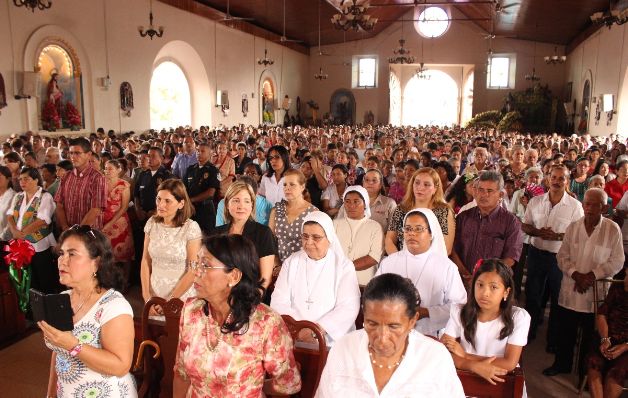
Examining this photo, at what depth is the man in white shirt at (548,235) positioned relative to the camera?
470 cm

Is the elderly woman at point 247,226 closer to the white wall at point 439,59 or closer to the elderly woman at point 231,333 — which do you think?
the elderly woman at point 231,333

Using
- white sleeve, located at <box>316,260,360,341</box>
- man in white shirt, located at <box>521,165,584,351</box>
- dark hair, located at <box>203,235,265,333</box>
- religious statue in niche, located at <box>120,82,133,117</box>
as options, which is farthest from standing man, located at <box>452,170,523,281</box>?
religious statue in niche, located at <box>120,82,133,117</box>

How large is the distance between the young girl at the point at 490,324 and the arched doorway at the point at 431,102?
32109 mm

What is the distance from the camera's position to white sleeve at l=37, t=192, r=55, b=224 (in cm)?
506

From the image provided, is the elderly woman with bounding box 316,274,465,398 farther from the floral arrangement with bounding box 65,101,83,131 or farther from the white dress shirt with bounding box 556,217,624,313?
the floral arrangement with bounding box 65,101,83,131

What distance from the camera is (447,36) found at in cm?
3000

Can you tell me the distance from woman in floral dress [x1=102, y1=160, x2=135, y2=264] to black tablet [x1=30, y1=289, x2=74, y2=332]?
346 centimetres

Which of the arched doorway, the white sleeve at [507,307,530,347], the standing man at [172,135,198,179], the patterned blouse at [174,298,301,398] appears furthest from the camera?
the arched doorway

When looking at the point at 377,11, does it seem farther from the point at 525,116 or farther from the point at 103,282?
the point at 103,282

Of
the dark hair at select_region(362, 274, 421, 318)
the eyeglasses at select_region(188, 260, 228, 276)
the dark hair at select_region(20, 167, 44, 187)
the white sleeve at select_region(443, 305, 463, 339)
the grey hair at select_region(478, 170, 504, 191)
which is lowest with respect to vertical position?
the white sleeve at select_region(443, 305, 463, 339)

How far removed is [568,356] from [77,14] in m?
12.5

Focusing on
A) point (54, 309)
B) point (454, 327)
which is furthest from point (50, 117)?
point (454, 327)

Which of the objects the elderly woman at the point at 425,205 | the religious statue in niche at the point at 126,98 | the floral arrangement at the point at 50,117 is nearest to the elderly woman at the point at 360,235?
the elderly woman at the point at 425,205

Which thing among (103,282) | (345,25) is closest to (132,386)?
(103,282)
